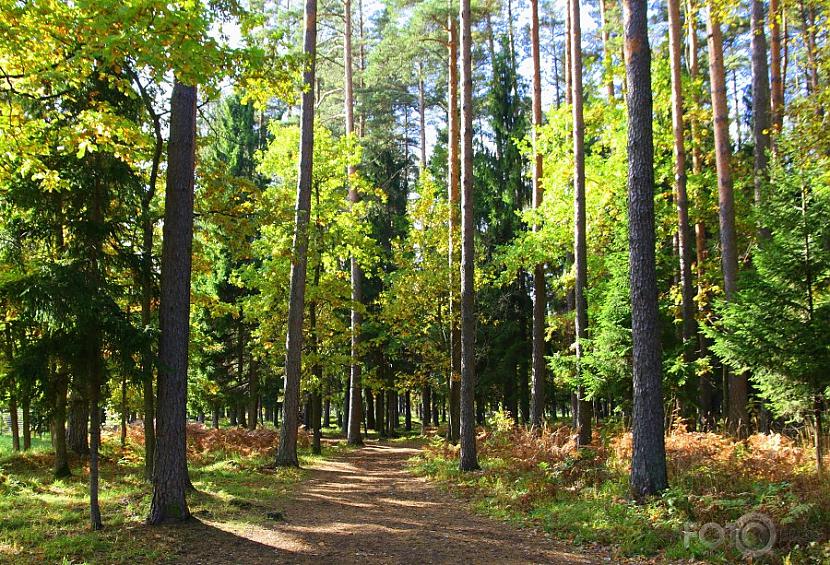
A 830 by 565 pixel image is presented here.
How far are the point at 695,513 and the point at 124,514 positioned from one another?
25.6 feet

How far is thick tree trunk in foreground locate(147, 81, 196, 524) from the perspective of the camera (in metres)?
7.67

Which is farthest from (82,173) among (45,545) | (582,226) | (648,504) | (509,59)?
(509,59)

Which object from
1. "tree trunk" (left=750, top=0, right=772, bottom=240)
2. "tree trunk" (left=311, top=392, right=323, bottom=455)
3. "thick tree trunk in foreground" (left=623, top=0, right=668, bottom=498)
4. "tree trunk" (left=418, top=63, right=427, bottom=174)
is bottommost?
"tree trunk" (left=311, top=392, right=323, bottom=455)

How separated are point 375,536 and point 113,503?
14.9 feet

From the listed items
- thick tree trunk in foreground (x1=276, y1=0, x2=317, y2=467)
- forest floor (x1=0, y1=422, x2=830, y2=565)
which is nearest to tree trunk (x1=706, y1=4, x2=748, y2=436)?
forest floor (x1=0, y1=422, x2=830, y2=565)

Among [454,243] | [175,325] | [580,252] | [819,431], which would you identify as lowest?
[819,431]

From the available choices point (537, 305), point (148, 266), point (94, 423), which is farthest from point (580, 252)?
point (94, 423)

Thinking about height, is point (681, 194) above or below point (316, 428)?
above

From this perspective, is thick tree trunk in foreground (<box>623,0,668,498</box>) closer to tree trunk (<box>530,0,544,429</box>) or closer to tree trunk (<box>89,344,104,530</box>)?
tree trunk (<box>89,344,104,530</box>)

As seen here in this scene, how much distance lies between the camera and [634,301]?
8211mm

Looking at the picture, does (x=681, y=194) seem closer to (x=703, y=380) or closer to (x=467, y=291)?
(x=703, y=380)

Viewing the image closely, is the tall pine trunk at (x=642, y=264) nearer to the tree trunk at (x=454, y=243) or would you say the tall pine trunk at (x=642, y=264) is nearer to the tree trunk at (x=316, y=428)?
the tree trunk at (x=454, y=243)

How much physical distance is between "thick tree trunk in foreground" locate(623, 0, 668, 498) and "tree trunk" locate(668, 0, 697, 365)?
5.35 meters

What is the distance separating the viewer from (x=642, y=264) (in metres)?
8.16
